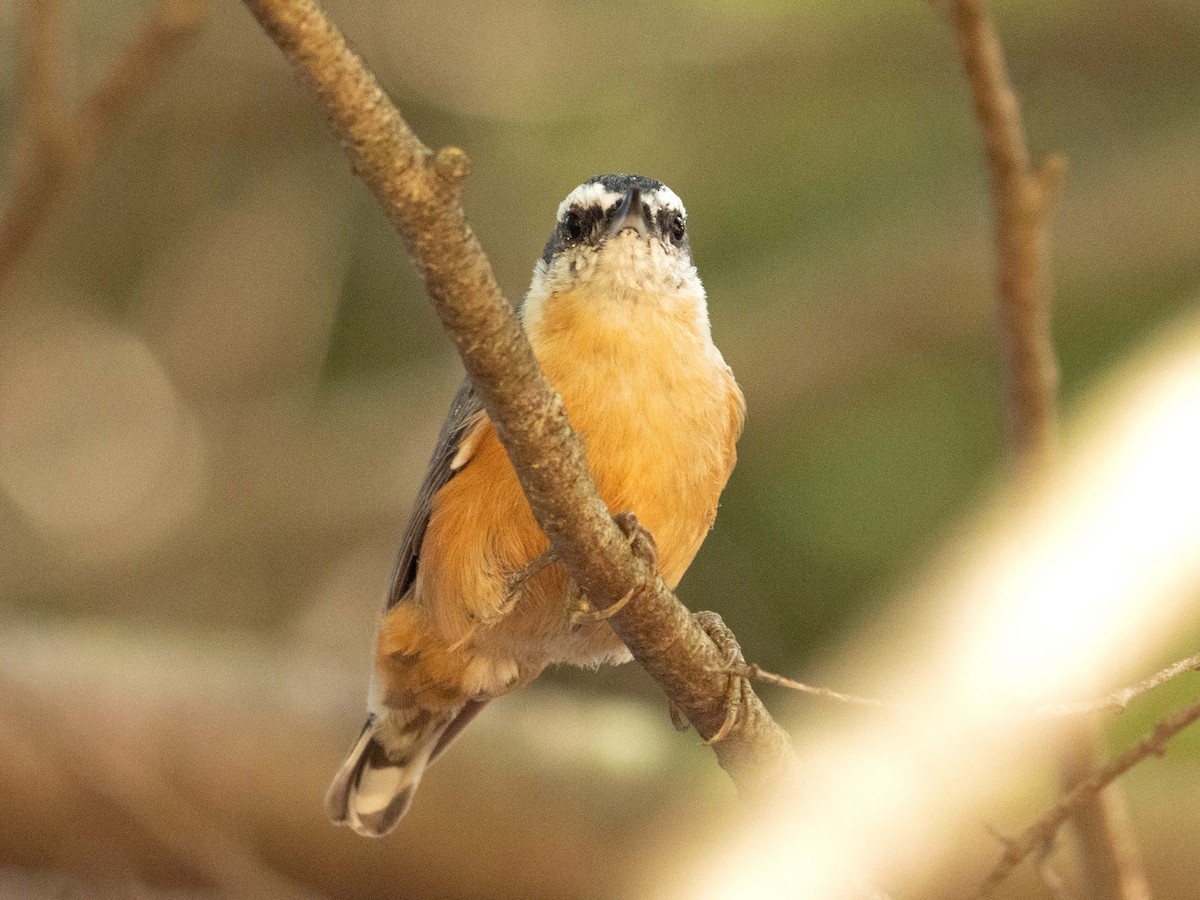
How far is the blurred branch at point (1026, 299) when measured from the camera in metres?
4.55

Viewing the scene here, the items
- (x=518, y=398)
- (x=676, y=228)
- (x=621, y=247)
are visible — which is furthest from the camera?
(x=676, y=228)

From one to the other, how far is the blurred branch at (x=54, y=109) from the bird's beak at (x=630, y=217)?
5.09 ft

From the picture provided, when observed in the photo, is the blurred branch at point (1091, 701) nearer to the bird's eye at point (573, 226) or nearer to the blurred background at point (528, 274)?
the bird's eye at point (573, 226)

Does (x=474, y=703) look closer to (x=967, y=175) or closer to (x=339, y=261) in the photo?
(x=339, y=261)

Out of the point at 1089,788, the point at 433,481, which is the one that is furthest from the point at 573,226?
the point at 1089,788

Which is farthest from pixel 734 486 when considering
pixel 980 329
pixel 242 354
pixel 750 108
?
pixel 242 354

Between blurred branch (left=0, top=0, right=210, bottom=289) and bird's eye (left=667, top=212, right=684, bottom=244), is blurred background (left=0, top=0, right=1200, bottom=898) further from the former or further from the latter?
blurred branch (left=0, top=0, right=210, bottom=289)

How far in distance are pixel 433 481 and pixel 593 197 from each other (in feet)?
3.39

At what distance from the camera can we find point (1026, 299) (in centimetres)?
472

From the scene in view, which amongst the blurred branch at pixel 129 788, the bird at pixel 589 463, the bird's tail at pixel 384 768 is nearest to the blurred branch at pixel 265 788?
the blurred branch at pixel 129 788

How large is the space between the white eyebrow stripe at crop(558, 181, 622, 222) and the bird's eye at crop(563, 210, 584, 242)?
0.03 meters

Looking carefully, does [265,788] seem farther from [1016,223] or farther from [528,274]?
[528,274]

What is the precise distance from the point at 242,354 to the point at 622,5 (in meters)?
3.07

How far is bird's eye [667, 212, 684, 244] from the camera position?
4.83 m
